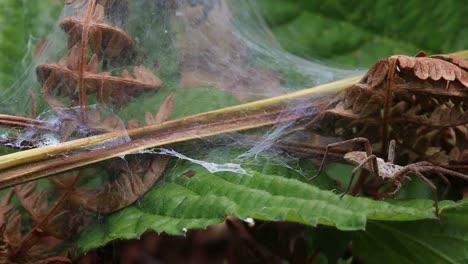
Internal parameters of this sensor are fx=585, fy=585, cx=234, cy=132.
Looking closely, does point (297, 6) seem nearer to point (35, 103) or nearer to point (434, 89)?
point (434, 89)

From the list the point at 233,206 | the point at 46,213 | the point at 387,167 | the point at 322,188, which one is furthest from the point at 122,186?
the point at 387,167

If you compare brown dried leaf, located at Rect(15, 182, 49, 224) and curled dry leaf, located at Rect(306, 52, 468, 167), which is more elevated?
curled dry leaf, located at Rect(306, 52, 468, 167)

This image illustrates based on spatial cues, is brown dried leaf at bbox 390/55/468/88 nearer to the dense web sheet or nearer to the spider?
the spider

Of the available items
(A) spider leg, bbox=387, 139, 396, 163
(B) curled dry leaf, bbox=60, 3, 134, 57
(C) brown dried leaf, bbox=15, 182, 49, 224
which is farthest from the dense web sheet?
(A) spider leg, bbox=387, 139, 396, 163

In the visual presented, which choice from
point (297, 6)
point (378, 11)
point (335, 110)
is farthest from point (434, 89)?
point (297, 6)

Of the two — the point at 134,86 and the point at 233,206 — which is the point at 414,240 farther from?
the point at 134,86

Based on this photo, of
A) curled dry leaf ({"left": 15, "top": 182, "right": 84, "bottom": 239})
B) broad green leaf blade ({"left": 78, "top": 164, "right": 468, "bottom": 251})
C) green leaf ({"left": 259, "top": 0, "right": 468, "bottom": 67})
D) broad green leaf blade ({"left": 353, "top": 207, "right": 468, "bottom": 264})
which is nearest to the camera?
broad green leaf blade ({"left": 78, "top": 164, "right": 468, "bottom": 251})

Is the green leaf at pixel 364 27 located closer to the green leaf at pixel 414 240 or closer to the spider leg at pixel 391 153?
the spider leg at pixel 391 153

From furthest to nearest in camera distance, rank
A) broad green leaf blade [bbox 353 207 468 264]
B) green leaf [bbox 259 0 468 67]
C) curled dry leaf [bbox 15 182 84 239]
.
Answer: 1. green leaf [bbox 259 0 468 67]
2. curled dry leaf [bbox 15 182 84 239]
3. broad green leaf blade [bbox 353 207 468 264]
